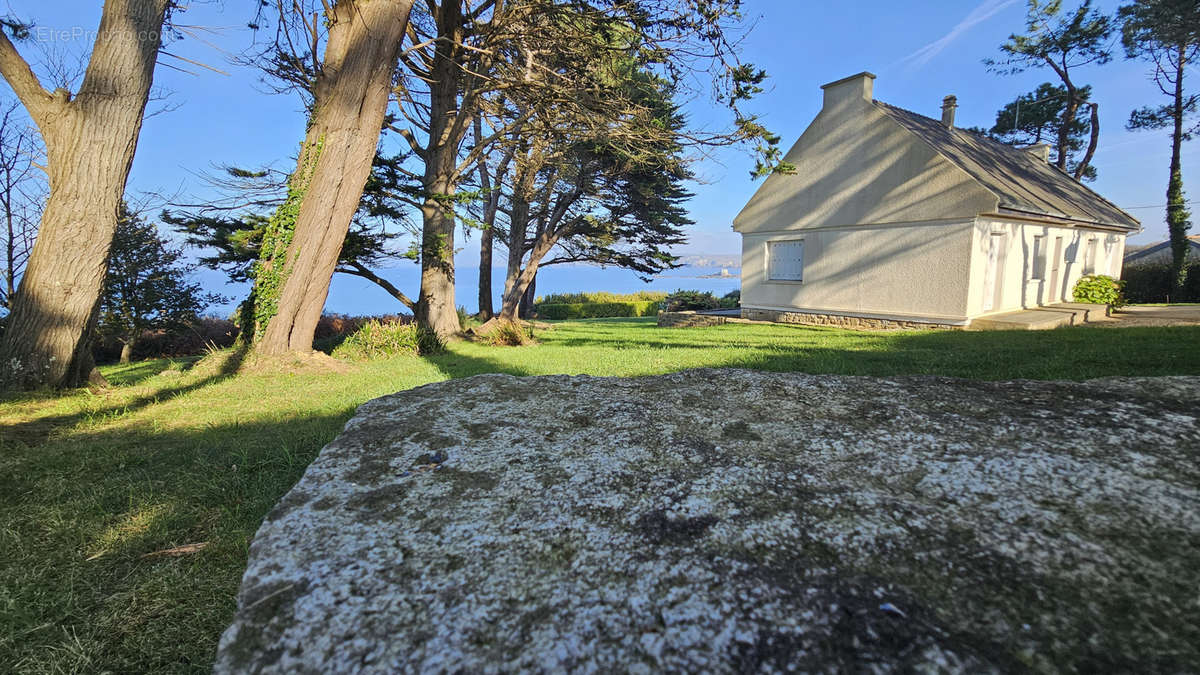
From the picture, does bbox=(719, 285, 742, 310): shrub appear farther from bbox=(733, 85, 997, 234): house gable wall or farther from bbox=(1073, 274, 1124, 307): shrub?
bbox=(1073, 274, 1124, 307): shrub

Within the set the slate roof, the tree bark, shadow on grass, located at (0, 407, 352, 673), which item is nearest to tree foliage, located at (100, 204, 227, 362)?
the tree bark

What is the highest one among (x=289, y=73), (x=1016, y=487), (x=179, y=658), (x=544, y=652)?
(x=289, y=73)

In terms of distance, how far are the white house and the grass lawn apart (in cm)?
560

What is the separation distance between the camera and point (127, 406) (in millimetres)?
5336

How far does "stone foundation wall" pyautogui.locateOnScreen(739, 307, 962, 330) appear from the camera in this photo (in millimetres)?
13875

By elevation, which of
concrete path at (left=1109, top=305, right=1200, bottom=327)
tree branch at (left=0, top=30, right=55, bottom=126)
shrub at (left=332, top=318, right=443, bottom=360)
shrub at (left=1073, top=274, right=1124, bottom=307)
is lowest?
shrub at (left=332, top=318, right=443, bottom=360)

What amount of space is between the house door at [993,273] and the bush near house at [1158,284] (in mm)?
12812

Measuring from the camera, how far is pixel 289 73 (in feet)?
33.1

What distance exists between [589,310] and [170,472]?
26.2 metres

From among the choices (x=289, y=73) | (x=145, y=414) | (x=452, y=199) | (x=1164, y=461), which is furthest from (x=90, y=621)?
(x=289, y=73)

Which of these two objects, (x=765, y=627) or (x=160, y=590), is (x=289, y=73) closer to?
(x=160, y=590)

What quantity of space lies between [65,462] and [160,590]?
239 centimetres

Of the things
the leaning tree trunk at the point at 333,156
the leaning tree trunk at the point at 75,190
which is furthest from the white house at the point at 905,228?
the leaning tree trunk at the point at 75,190

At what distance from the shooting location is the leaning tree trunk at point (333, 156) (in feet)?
25.0
